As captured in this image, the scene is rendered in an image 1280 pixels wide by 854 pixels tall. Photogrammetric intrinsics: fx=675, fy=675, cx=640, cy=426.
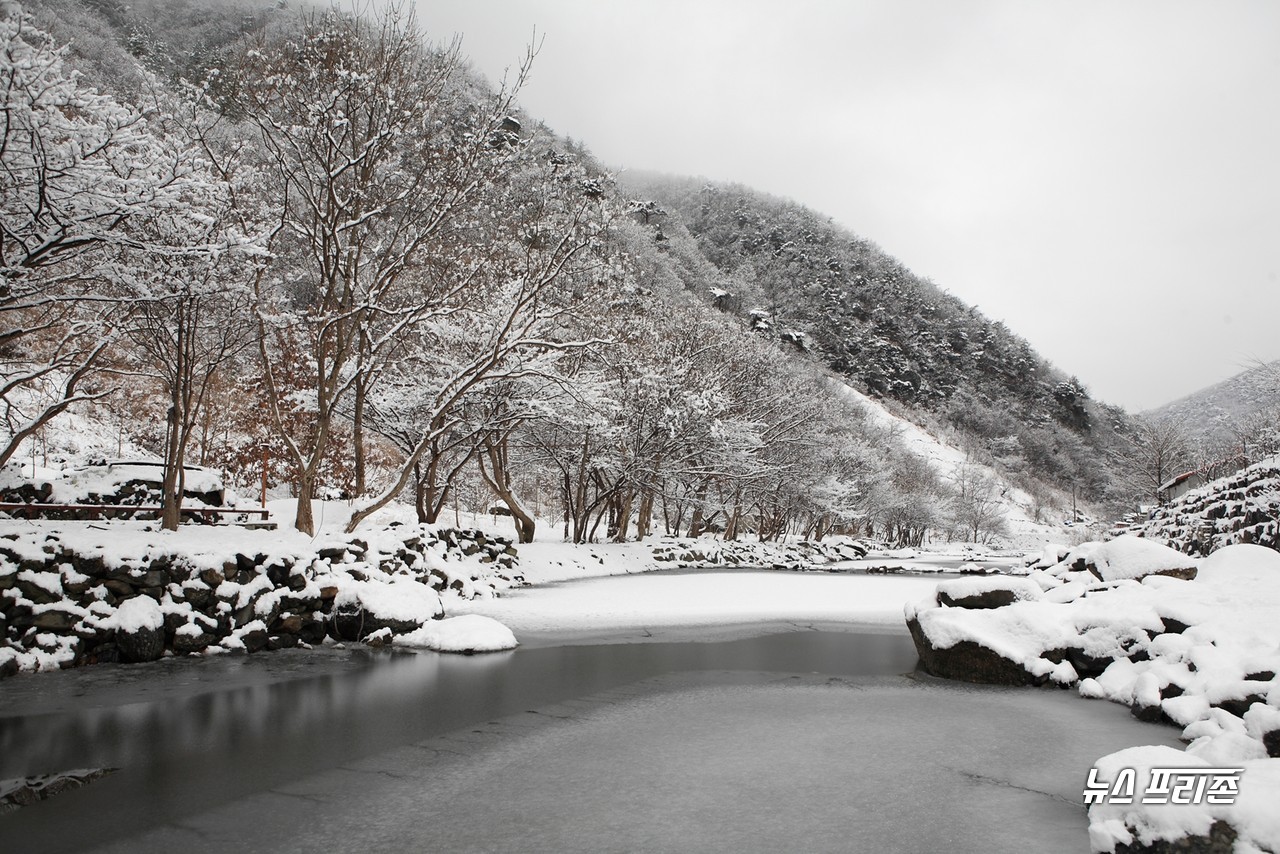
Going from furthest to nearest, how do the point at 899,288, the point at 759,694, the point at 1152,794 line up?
the point at 899,288 < the point at 759,694 < the point at 1152,794

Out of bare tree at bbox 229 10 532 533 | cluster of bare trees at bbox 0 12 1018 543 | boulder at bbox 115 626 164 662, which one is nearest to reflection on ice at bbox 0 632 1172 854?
boulder at bbox 115 626 164 662

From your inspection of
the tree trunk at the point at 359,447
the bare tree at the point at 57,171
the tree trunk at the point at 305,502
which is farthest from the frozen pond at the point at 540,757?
the tree trunk at the point at 359,447

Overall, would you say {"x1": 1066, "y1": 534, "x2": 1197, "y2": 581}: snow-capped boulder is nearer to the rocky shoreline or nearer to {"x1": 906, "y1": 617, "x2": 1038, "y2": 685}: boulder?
{"x1": 906, "y1": 617, "x2": 1038, "y2": 685}: boulder

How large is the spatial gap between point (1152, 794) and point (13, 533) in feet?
38.2

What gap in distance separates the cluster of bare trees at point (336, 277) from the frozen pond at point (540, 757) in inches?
195

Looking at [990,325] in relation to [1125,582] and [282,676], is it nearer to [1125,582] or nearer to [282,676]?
[1125,582]

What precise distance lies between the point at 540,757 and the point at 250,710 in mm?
3265

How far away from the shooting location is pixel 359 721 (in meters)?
6.50

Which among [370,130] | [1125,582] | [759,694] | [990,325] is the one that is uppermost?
[990,325]

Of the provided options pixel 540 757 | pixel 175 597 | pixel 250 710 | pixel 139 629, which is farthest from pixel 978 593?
pixel 139 629

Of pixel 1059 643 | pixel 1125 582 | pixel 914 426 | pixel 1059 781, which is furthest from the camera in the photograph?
pixel 914 426

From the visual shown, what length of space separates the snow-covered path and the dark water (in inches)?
55.2

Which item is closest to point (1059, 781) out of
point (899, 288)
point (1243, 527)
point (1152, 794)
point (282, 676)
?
point (1152, 794)

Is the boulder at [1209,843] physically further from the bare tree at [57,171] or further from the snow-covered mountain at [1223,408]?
the snow-covered mountain at [1223,408]
